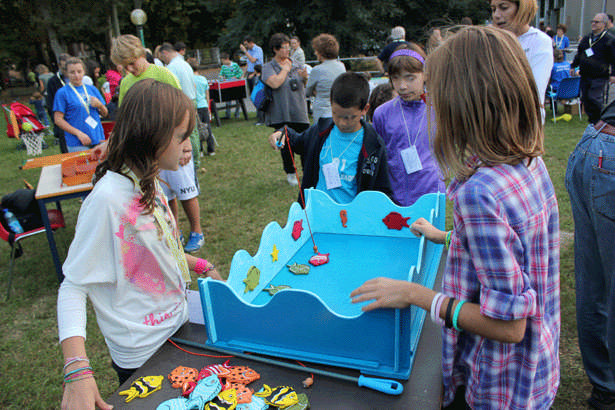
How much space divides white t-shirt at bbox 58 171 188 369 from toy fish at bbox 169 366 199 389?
16 centimetres

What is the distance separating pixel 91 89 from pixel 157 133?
4281mm

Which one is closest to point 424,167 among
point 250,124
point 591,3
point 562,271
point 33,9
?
point 562,271

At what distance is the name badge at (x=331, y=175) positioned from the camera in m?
2.39

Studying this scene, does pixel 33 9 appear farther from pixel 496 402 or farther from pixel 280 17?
pixel 496 402

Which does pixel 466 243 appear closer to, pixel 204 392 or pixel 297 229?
pixel 204 392

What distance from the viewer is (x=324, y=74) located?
16.8ft

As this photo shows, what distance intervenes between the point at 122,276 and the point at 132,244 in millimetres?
91

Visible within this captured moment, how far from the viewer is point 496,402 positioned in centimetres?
103

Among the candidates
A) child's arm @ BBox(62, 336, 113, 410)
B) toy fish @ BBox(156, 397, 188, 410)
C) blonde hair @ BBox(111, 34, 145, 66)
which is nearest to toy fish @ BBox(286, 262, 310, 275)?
toy fish @ BBox(156, 397, 188, 410)

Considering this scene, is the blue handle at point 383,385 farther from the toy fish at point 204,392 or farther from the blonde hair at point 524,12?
the blonde hair at point 524,12

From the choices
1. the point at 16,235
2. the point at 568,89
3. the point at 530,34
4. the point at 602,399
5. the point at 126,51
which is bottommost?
the point at 602,399

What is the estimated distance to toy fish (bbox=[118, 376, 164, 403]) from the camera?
111cm

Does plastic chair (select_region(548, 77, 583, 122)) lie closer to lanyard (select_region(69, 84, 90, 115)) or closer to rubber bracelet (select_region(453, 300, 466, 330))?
lanyard (select_region(69, 84, 90, 115))

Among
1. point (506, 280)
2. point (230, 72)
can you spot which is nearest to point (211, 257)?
point (506, 280)
